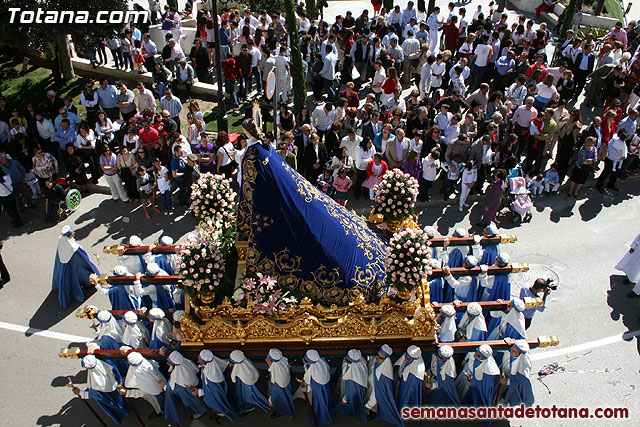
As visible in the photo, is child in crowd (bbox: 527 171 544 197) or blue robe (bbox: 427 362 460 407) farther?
child in crowd (bbox: 527 171 544 197)

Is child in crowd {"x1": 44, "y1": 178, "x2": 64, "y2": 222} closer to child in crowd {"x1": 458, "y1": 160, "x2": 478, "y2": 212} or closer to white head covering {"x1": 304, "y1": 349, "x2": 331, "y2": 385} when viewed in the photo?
white head covering {"x1": 304, "y1": 349, "x2": 331, "y2": 385}

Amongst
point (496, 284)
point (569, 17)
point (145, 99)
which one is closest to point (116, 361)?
point (496, 284)

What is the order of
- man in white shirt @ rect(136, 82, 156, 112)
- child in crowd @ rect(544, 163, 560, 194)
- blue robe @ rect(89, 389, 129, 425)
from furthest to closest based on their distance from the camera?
man in white shirt @ rect(136, 82, 156, 112) < child in crowd @ rect(544, 163, 560, 194) < blue robe @ rect(89, 389, 129, 425)

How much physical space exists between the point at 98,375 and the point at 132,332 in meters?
0.83

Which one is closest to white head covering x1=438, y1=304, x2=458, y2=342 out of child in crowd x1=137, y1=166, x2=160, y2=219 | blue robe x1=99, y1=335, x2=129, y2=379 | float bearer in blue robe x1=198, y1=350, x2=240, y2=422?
float bearer in blue robe x1=198, y1=350, x2=240, y2=422

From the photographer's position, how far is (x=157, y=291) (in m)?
9.24

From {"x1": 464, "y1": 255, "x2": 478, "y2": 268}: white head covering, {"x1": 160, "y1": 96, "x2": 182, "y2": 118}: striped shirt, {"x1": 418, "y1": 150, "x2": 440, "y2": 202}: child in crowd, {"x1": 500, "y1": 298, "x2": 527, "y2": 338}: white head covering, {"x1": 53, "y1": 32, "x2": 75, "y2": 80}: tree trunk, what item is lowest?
{"x1": 500, "y1": 298, "x2": 527, "y2": 338}: white head covering

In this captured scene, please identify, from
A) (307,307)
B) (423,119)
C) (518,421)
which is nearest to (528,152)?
(423,119)

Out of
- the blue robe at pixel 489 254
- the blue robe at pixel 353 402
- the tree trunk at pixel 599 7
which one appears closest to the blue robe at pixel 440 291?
the blue robe at pixel 489 254

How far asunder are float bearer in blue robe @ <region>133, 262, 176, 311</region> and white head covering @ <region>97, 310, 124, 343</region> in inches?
28.7

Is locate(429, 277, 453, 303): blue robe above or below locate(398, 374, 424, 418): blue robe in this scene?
above

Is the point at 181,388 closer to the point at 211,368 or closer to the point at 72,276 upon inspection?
the point at 211,368

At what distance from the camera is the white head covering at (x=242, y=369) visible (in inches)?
303

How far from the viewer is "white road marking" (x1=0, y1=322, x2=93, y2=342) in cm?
969
